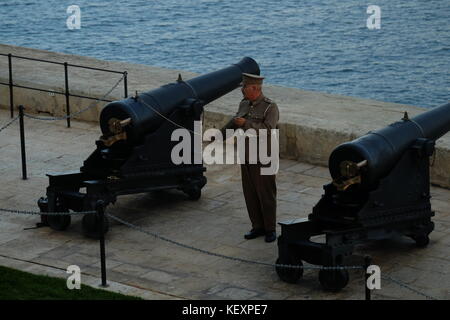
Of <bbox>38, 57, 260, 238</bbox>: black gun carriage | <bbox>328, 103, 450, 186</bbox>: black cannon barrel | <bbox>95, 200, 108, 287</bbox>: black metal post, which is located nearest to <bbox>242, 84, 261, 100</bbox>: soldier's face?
<bbox>328, 103, 450, 186</bbox>: black cannon barrel

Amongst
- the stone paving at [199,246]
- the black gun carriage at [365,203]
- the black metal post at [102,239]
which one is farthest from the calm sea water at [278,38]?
the black metal post at [102,239]

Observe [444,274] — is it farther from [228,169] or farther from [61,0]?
[61,0]

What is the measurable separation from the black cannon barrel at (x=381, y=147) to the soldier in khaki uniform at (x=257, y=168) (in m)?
0.84

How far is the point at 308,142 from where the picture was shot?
13.5 metres

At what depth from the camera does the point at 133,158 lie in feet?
38.4

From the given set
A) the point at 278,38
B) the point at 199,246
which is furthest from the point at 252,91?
the point at 278,38

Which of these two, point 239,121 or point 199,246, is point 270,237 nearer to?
point 199,246

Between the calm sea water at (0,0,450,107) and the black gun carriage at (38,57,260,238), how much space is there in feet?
61.1

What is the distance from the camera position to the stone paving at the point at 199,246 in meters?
9.89

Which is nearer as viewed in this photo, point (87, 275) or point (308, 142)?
point (87, 275)

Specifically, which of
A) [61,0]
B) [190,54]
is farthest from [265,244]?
[61,0]

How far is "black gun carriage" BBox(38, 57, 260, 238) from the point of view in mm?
11500

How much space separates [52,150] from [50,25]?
111 feet

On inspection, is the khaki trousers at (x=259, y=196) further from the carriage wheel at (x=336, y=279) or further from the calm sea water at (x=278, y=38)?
the calm sea water at (x=278, y=38)
